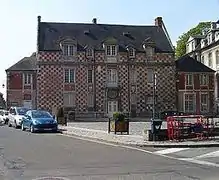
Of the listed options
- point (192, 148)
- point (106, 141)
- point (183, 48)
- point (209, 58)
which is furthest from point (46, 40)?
point (192, 148)

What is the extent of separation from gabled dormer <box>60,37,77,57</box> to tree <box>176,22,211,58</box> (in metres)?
29.8

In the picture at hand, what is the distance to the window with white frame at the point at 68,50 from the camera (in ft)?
193

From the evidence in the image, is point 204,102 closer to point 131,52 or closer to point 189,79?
point 189,79

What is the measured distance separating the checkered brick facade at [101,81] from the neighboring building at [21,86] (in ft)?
9.40

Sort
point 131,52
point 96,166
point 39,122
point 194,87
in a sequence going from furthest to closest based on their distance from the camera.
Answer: point 194,87 → point 131,52 → point 39,122 → point 96,166

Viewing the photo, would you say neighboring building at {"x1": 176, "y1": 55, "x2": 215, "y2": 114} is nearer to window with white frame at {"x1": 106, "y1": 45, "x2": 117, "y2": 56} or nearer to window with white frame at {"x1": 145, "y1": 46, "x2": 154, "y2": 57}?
window with white frame at {"x1": 145, "y1": 46, "x2": 154, "y2": 57}

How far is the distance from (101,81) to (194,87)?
13321 millimetres

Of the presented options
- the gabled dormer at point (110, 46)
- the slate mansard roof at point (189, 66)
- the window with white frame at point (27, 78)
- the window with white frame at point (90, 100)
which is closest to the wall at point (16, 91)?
the window with white frame at point (27, 78)

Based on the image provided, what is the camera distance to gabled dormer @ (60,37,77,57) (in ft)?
193

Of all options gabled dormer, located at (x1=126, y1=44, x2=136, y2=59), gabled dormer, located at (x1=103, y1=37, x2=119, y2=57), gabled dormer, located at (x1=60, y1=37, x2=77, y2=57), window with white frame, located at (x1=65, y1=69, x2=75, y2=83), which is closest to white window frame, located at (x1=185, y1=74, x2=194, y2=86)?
gabled dormer, located at (x1=126, y1=44, x2=136, y2=59)

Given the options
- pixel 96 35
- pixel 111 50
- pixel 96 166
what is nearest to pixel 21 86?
pixel 96 35

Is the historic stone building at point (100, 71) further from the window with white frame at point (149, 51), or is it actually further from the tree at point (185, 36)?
the tree at point (185, 36)

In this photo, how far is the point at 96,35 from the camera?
61.9m

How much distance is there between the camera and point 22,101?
6050cm
